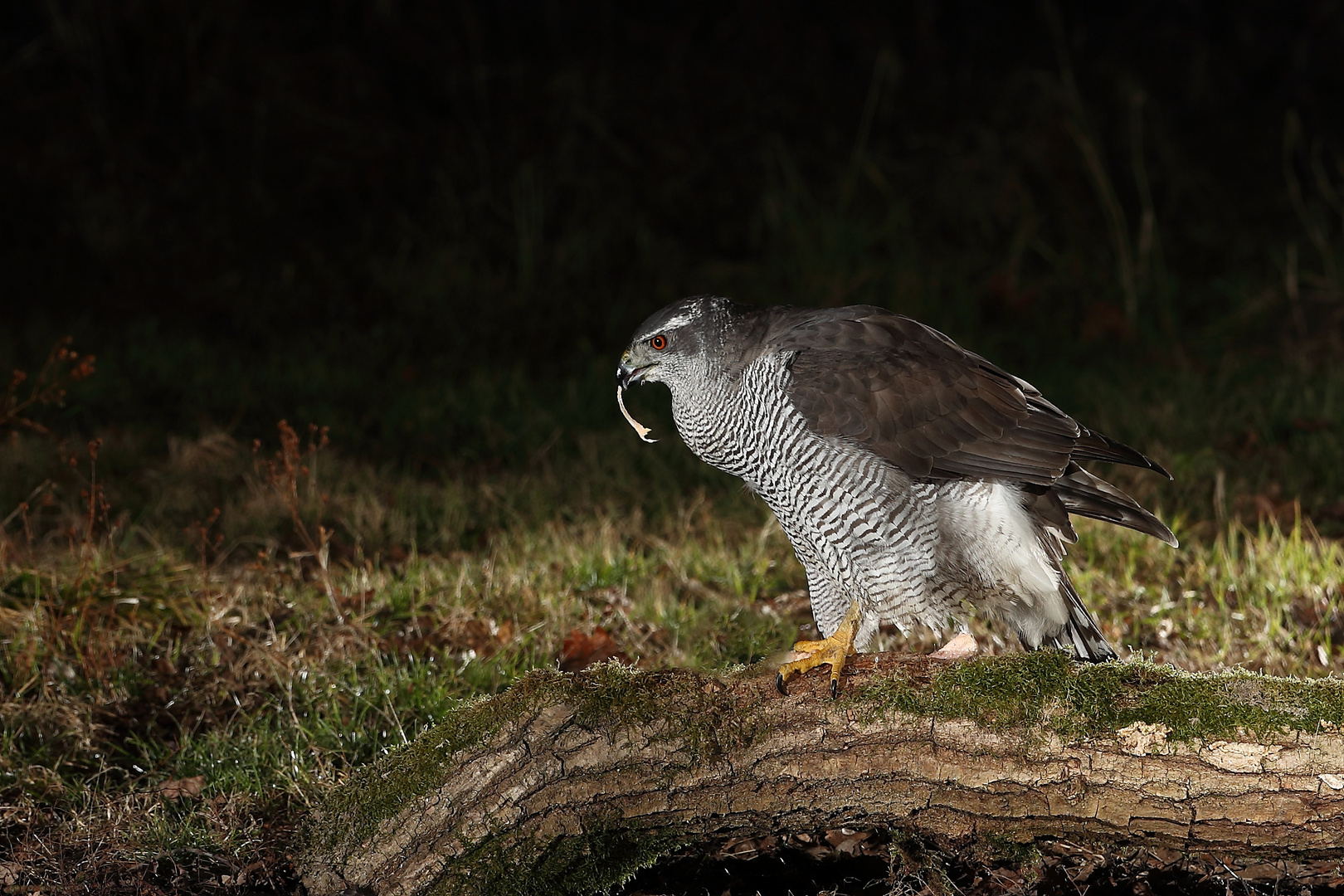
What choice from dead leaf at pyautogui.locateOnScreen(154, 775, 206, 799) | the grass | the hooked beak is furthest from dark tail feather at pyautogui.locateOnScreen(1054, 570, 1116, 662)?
dead leaf at pyautogui.locateOnScreen(154, 775, 206, 799)

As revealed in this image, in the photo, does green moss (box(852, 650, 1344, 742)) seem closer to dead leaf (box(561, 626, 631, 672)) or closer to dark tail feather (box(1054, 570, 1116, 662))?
dark tail feather (box(1054, 570, 1116, 662))

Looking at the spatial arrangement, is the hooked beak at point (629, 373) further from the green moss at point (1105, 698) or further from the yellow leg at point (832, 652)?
the green moss at point (1105, 698)

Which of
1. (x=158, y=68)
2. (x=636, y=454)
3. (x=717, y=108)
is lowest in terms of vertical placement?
(x=636, y=454)

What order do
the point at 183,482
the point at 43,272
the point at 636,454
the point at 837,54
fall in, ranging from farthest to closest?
the point at 837,54 → the point at 43,272 → the point at 636,454 → the point at 183,482

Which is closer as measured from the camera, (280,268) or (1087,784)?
(1087,784)

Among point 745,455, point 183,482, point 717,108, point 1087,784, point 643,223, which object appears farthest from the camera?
point 717,108

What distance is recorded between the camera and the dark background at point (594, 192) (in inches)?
279

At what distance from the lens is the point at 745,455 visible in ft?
10.3

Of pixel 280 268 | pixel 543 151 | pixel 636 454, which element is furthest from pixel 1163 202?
pixel 280 268

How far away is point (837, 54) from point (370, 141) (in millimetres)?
4411

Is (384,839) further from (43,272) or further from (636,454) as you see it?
(43,272)

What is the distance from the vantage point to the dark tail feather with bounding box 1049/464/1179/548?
10.5ft

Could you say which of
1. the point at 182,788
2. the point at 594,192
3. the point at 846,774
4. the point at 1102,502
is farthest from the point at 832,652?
the point at 594,192

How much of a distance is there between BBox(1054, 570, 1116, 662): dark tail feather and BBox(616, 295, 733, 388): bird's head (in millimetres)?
1106
